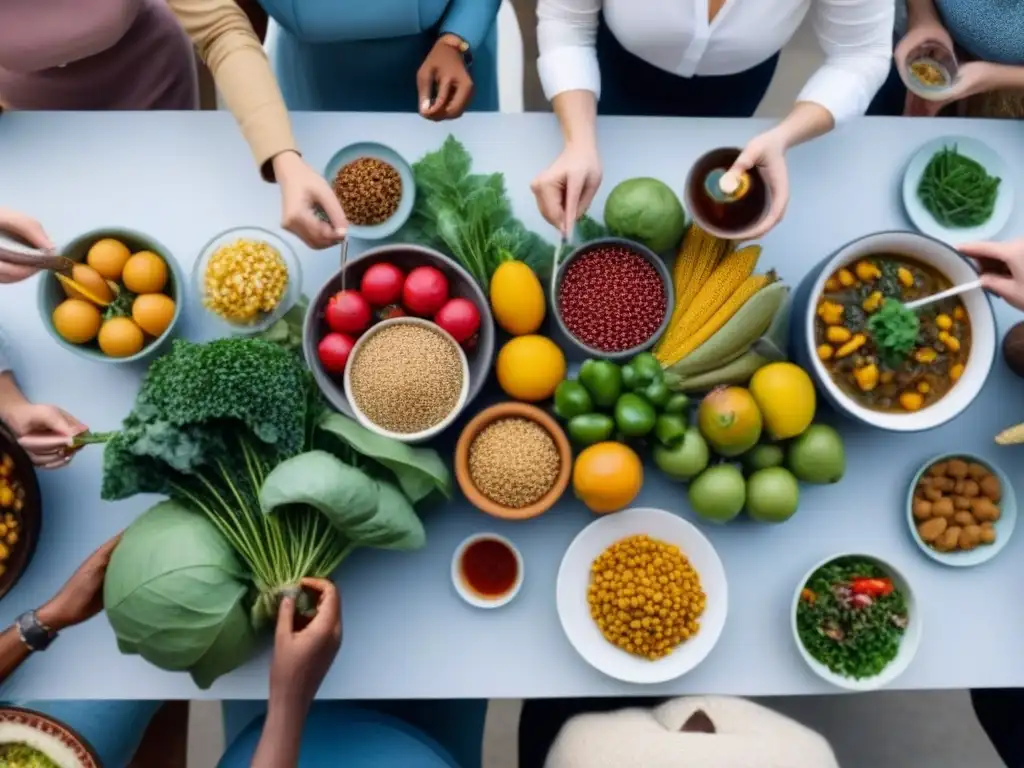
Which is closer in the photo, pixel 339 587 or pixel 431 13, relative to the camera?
pixel 339 587

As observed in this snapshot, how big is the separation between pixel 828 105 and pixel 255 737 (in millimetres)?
1262

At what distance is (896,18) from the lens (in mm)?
1347

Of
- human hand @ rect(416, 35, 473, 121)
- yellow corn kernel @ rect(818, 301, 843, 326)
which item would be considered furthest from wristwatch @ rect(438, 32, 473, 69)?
yellow corn kernel @ rect(818, 301, 843, 326)

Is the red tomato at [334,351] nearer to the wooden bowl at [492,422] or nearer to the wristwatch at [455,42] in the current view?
the wooden bowl at [492,422]

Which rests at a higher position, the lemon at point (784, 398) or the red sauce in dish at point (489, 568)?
the lemon at point (784, 398)

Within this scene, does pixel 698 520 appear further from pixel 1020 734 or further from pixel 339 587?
pixel 1020 734

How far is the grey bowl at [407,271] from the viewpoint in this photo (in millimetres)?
1047

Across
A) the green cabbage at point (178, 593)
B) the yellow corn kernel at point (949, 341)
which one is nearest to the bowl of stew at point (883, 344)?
the yellow corn kernel at point (949, 341)

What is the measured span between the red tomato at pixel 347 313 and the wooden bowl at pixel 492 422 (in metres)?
0.20

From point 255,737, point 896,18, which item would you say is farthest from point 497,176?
point 255,737

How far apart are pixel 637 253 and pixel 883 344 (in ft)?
1.12

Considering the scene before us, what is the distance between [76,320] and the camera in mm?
1056

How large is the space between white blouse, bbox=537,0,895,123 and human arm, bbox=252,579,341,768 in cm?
80

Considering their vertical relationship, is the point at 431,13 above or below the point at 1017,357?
above
